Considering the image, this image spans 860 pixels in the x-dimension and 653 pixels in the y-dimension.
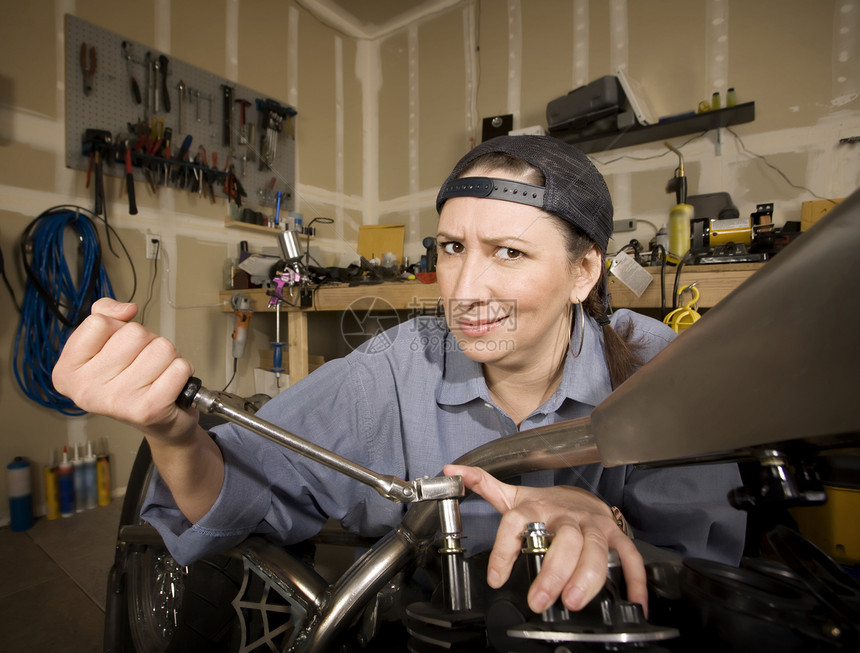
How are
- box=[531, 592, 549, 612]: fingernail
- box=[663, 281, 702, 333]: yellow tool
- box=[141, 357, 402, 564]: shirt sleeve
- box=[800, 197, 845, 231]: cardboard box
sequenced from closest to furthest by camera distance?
box=[531, 592, 549, 612]: fingernail → box=[141, 357, 402, 564]: shirt sleeve → box=[663, 281, 702, 333]: yellow tool → box=[800, 197, 845, 231]: cardboard box

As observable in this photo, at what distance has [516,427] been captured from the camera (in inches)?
29.5

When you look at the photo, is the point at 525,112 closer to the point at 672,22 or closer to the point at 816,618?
the point at 672,22

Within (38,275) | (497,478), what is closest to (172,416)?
(497,478)

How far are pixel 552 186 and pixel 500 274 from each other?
144 mm

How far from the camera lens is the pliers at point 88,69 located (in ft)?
5.92

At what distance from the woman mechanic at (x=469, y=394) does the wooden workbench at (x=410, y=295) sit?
386mm

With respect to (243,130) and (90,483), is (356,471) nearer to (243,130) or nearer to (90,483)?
(90,483)

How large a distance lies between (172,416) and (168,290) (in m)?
1.94

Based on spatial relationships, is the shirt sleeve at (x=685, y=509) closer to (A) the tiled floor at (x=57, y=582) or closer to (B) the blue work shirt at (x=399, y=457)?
(B) the blue work shirt at (x=399, y=457)

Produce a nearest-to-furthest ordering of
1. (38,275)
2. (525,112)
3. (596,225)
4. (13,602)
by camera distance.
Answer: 1. (596,225)
2. (13,602)
3. (38,275)
4. (525,112)

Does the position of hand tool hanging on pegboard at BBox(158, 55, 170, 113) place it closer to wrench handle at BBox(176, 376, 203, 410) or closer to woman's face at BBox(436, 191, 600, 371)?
woman's face at BBox(436, 191, 600, 371)

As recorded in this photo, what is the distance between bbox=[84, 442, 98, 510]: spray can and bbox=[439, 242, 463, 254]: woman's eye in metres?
1.89

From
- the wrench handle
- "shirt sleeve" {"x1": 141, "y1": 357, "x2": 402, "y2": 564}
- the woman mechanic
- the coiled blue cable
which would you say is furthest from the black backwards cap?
the coiled blue cable

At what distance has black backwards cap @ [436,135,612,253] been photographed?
25.1 inches
